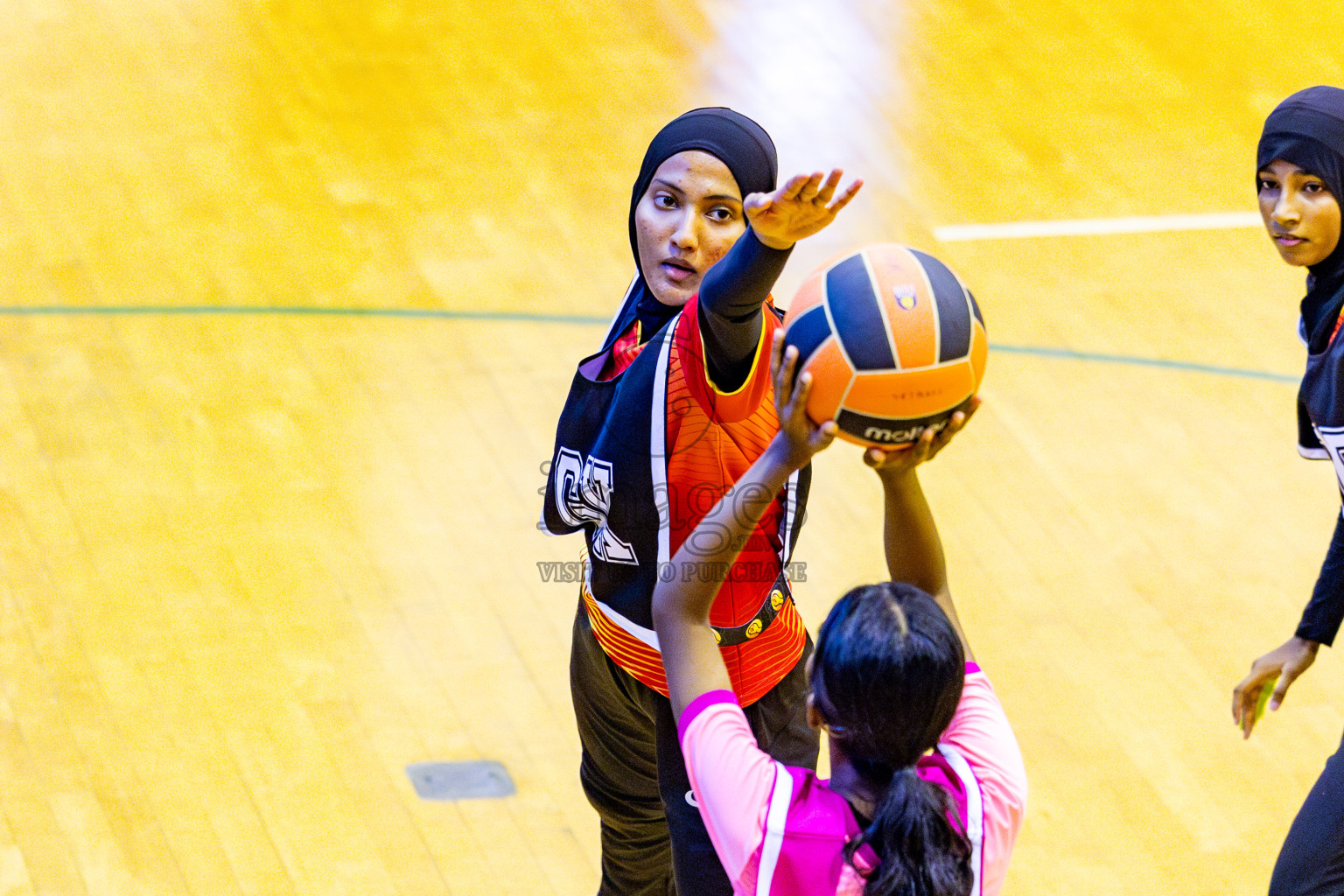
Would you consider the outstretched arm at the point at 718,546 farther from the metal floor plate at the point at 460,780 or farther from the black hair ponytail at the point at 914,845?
the metal floor plate at the point at 460,780

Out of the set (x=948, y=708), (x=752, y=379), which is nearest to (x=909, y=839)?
(x=948, y=708)

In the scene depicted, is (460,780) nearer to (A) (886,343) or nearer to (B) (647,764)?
(B) (647,764)

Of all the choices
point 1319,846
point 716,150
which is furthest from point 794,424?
point 1319,846

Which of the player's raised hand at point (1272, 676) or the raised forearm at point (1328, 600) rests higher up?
the raised forearm at point (1328, 600)

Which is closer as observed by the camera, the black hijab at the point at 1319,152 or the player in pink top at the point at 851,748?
the player in pink top at the point at 851,748

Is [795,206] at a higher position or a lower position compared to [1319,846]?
higher

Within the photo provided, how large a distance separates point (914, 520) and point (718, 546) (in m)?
0.32

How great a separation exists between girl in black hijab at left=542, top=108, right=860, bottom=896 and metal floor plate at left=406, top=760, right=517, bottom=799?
3.24ft

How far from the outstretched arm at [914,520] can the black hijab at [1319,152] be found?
111 cm

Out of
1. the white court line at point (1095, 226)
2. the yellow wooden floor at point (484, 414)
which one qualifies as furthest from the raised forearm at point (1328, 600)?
the white court line at point (1095, 226)

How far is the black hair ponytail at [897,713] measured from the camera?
187cm

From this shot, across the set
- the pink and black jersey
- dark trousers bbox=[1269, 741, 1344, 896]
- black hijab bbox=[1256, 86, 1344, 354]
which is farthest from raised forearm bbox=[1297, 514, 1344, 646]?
the pink and black jersey

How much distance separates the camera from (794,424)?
1.97m

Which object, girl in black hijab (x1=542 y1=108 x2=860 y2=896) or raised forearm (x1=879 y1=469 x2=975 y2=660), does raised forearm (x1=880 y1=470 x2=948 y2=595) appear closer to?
raised forearm (x1=879 y1=469 x2=975 y2=660)
